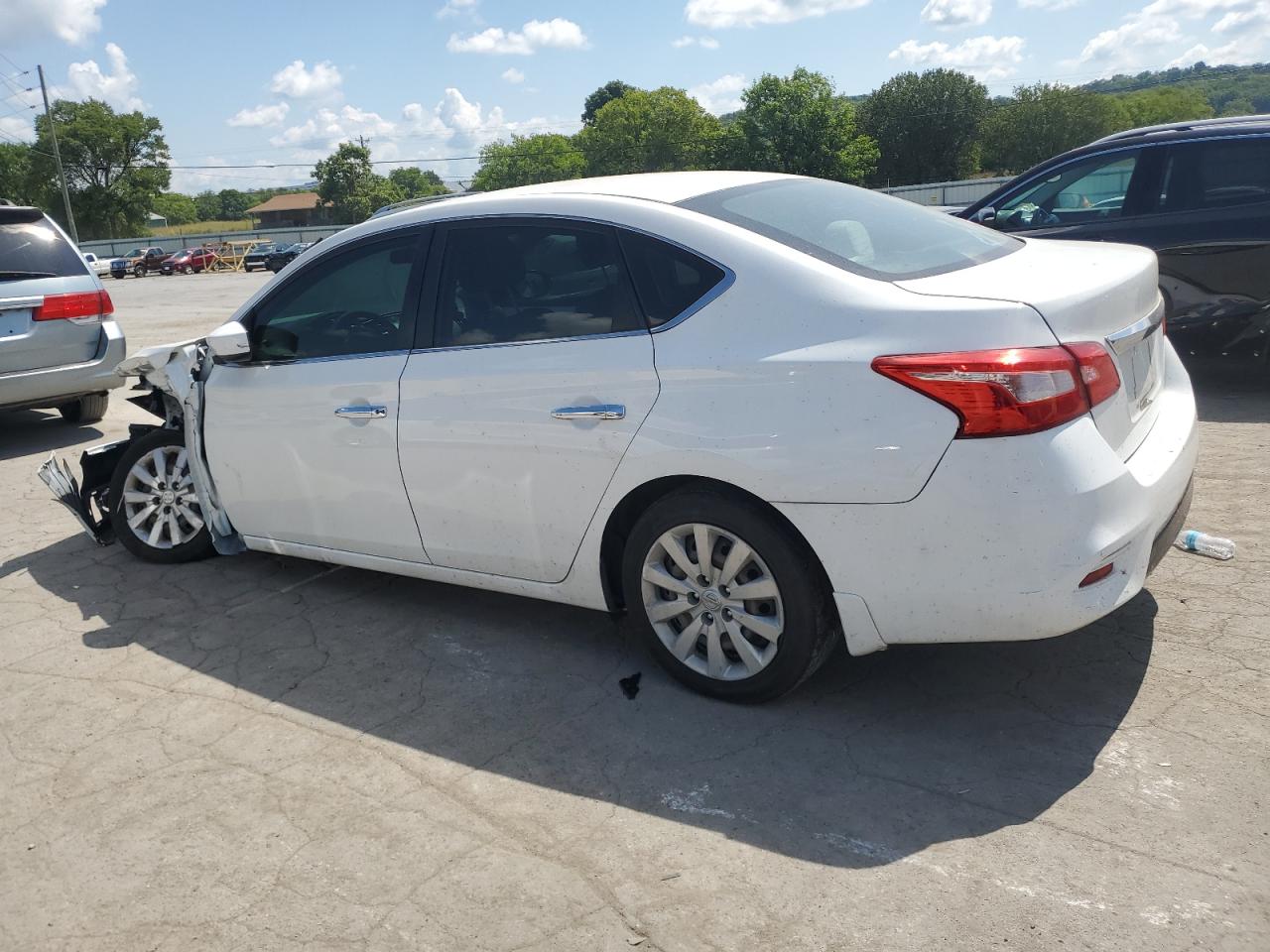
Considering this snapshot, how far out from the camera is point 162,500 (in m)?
5.34

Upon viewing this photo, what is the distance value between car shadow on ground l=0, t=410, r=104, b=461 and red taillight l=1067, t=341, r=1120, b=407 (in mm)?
7986

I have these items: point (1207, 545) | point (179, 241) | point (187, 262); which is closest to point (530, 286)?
point (1207, 545)

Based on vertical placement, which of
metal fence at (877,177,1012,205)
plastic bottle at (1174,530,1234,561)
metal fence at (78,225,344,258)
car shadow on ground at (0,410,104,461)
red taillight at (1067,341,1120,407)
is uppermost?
metal fence at (78,225,344,258)

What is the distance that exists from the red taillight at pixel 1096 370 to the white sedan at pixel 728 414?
0.01 metres

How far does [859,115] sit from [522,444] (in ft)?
322

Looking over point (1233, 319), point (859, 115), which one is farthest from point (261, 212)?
point (1233, 319)

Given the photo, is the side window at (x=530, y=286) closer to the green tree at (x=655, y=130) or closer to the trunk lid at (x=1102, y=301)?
the trunk lid at (x=1102, y=301)

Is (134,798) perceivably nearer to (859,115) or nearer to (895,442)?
(895,442)

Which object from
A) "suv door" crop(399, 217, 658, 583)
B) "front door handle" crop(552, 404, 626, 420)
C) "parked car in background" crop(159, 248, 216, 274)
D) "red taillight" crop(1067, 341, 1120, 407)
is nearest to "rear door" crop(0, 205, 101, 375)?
"suv door" crop(399, 217, 658, 583)

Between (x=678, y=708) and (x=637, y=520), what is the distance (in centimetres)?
65

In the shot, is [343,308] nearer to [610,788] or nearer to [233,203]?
[610,788]

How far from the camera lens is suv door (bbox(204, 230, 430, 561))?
161 inches

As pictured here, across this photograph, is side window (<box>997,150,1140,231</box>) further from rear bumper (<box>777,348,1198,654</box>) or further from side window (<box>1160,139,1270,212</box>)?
rear bumper (<box>777,348,1198,654</box>)

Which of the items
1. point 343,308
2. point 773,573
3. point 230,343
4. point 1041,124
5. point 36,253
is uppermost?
point 1041,124
